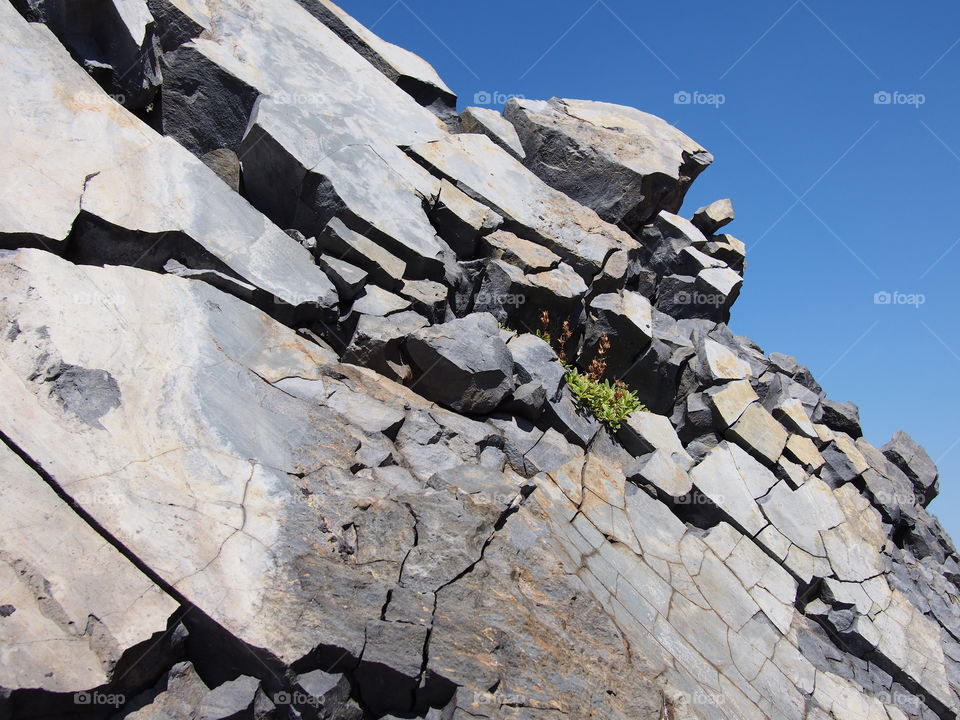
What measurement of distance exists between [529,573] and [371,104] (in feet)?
21.2

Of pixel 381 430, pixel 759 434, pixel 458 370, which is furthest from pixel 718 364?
pixel 381 430

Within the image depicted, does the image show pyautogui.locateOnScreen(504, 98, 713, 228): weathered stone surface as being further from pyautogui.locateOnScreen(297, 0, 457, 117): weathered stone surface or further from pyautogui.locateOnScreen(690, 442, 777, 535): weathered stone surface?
pyautogui.locateOnScreen(690, 442, 777, 535): weathered stone surface

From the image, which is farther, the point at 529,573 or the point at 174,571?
the point at 529,573

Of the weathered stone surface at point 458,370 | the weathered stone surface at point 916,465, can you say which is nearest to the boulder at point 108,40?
the weathered stone surface at point 458,370

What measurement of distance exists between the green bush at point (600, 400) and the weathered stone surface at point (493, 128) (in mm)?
4037

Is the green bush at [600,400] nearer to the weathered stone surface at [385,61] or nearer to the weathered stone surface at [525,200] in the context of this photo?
the weathered stone surface at [525,200]

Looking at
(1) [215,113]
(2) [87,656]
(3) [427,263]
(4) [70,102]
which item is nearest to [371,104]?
(1) [215,113]

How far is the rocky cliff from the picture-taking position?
3871 millimetres

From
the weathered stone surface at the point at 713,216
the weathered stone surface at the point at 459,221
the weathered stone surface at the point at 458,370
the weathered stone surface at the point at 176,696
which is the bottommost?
the weathered stone surface at the point at 176,696

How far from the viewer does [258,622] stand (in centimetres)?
379

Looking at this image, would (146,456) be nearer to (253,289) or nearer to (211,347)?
(211,347)

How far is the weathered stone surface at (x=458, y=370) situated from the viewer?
20.8ft

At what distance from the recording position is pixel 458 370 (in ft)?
20.7

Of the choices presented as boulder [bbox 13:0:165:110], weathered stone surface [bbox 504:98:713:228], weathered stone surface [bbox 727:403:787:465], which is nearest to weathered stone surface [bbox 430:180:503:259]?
weathered stone surface [bbox 504:98:713:228]
